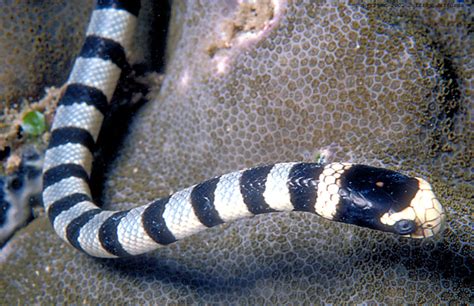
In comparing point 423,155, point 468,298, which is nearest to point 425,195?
point 468,298

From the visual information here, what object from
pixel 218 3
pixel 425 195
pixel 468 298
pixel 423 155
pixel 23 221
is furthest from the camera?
pixel 23 221

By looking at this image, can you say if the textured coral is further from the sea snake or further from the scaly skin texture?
the scaly skin texture

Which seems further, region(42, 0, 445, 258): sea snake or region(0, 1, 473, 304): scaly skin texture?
region(0, 1, 473, 304): scaly skin texture

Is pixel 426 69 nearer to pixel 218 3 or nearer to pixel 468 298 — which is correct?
pixel 468 298

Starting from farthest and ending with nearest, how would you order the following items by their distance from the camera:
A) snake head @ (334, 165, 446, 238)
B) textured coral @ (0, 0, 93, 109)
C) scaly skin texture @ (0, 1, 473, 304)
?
textured coral @ (0, 0, 93, 109) < scaly skin texture @ (0, 1, 473, 304) < snake head @ (334, 165, 446, 238)

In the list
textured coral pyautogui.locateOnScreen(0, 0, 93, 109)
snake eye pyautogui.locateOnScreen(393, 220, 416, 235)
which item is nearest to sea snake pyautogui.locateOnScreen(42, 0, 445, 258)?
snake eye pyautogui.locateOnScreen(393, 220, 416, 235)

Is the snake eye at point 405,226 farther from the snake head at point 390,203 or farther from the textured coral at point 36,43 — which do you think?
the textured coral at point 36,43
